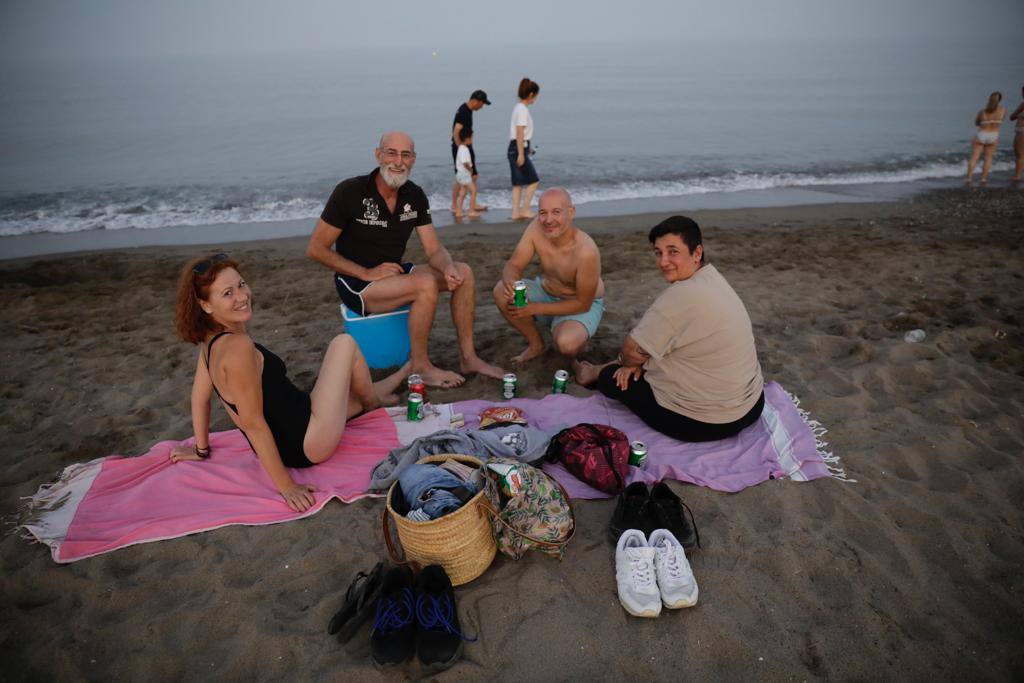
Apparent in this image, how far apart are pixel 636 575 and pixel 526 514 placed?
633 millimetres

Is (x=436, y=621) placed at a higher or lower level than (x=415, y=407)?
lower

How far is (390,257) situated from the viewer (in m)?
5.02

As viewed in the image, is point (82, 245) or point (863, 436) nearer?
point (863, 436)

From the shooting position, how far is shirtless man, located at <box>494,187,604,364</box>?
14.8 feet

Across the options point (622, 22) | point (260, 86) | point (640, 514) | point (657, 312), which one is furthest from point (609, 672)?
point (622, 22)

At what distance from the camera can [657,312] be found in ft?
11.2

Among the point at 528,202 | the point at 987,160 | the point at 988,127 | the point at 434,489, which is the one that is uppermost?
the point at 988,127

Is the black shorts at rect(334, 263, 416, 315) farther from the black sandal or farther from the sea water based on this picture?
the sea water

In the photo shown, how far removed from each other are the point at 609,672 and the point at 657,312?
79.0 inches

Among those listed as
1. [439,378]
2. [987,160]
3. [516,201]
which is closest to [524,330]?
[439,378]

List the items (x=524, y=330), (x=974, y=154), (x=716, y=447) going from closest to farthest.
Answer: (x=716, y=447) < (x=524, y=330) < (x=974, y=154)

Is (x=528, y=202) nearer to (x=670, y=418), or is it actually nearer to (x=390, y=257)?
(x=390, y=257)

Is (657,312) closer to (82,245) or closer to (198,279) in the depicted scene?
(198,279)

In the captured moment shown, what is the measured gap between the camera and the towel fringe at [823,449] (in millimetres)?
3480
